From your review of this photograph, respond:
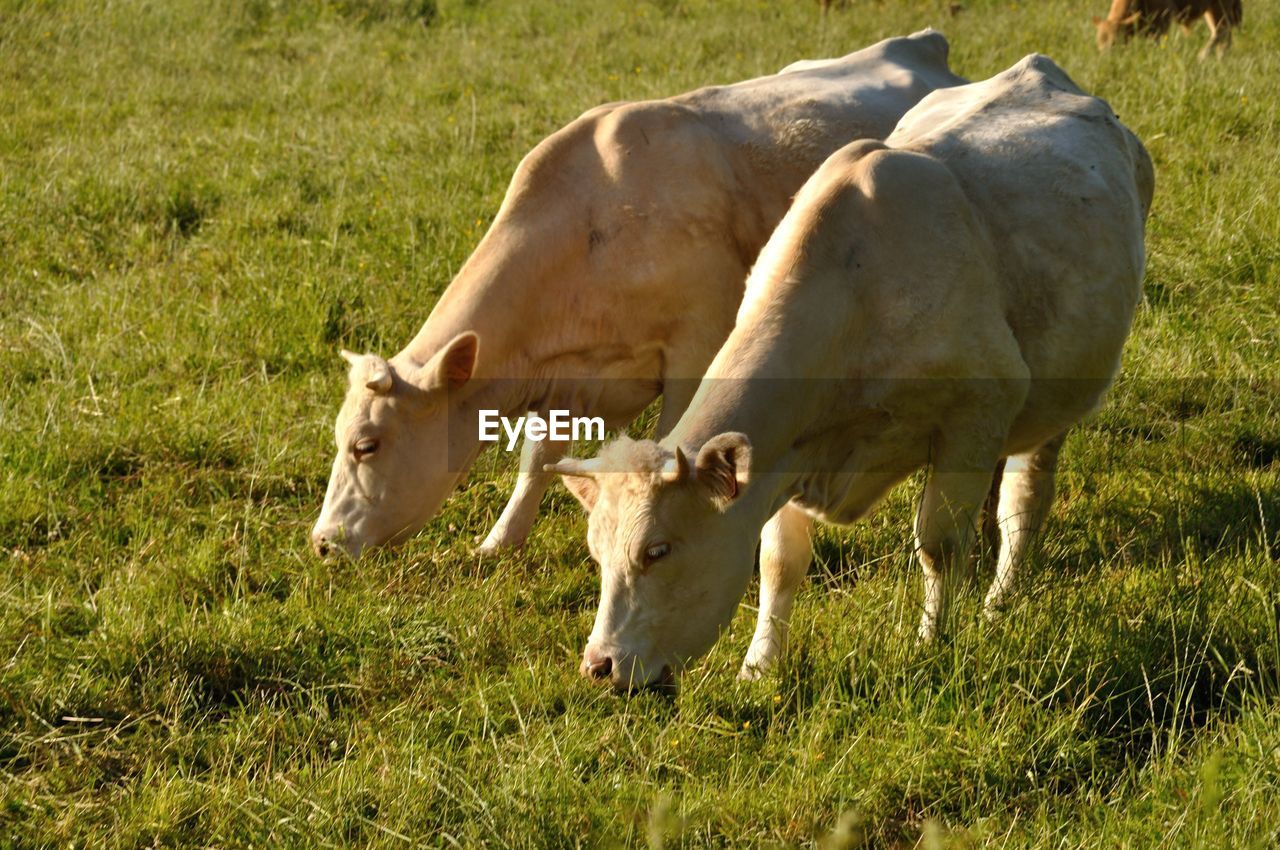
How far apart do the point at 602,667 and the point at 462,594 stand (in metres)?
1.35

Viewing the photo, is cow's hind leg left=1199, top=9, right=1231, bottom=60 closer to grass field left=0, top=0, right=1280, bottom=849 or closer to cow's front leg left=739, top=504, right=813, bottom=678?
grass field left=0, top=0, right=1280, bottom=849

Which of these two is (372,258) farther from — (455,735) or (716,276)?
(455,735)

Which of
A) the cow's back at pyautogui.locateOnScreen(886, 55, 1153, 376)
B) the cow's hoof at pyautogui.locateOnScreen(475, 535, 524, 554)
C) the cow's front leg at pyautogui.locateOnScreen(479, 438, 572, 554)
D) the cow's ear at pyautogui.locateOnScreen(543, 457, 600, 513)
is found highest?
the cow's back at pyautogui.locateOnScreen(886, 55, 1153, 376)

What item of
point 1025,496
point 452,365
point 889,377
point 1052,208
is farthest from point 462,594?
point 1052,208

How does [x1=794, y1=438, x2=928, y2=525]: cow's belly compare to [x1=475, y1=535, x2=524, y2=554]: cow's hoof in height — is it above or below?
above

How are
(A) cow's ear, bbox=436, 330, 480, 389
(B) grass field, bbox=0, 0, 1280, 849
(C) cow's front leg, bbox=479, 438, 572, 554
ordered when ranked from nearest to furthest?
(B) grass field, bbox=0, 0, 1280, 849
(A) cow's ear, bbox=436, 330, 480, 389
(C) cow's front leg, bbox=479, 438, 572, 554

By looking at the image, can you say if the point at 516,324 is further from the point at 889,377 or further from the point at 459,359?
the point at 889,377

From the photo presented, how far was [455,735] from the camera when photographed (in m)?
4.46

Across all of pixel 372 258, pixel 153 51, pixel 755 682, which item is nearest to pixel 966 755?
pixel 755 682

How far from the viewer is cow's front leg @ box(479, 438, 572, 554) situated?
6.08 meters

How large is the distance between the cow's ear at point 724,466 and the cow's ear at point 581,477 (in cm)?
32

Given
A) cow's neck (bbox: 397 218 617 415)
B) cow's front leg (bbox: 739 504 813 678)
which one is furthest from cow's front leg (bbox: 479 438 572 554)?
cow's front leg (bbox: 739 504 813 678)

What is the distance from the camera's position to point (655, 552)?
163 inches

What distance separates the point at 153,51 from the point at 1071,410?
11.9 metres
